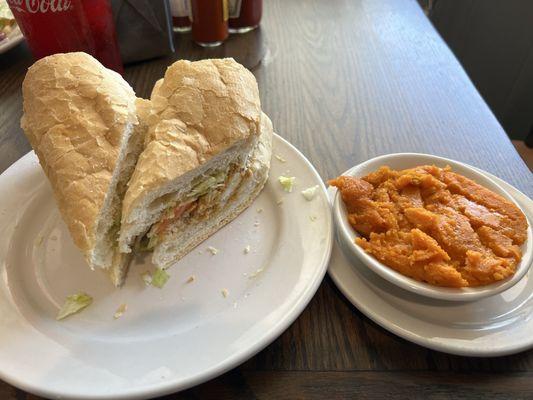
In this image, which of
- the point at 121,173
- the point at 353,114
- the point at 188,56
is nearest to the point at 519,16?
the point at 353,114

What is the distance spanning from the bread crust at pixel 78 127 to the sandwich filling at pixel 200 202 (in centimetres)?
25

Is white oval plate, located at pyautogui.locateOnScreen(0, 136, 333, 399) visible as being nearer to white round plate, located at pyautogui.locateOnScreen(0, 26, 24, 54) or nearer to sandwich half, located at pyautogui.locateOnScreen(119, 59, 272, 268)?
sandwich half, located at pyautogui.locateOnScreen(119, 59, 272, 268)

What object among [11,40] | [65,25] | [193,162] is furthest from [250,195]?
[11,40]

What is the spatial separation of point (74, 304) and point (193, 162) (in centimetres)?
57

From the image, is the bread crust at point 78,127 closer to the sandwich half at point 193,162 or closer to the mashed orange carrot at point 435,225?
the sandwich half at point 193,162

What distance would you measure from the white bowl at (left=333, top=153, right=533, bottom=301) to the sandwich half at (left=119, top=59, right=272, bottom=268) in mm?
420

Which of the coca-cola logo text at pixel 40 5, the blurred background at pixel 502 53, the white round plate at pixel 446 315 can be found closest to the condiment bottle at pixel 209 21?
the coca-cola logo text at pixel 40 5

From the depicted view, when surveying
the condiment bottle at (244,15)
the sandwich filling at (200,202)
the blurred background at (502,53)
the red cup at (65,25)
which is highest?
the red cup at (65,25)

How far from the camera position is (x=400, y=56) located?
2531 millimetres

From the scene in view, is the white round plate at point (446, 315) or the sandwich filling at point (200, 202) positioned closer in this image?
the white round plate at point (446, 315)

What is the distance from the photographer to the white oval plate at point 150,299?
1.03 meters

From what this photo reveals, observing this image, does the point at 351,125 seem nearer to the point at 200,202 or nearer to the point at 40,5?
the point at 200,202

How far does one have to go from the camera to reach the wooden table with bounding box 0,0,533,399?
1.10 metres

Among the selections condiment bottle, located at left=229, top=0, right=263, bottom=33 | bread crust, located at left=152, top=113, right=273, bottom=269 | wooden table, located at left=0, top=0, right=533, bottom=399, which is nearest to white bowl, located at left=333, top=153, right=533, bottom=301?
wooden table, located at left=0, top=0, right=533, bottom=399
